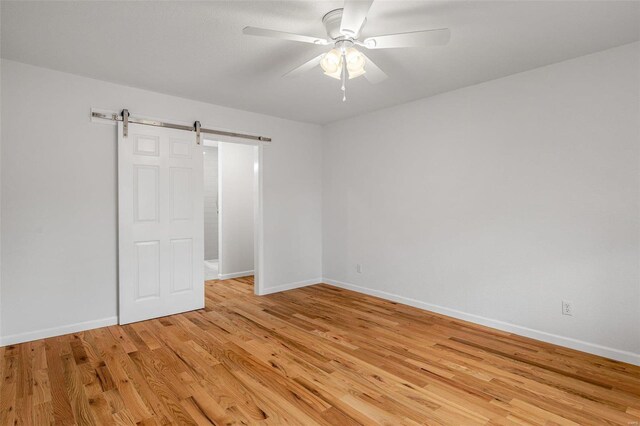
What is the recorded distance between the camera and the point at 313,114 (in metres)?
4.65

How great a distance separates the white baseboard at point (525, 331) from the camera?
2.66m

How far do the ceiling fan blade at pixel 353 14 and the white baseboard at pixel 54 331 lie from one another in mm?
3487

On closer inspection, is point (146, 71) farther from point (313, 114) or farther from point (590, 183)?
point (590, 183)

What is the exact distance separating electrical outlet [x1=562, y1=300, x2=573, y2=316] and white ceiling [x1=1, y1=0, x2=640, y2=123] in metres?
2.10

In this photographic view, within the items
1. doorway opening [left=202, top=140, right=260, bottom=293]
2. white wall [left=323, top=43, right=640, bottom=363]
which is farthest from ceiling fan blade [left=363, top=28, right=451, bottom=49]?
doorway opening [left=202, top=140, right=260, bottom=293]

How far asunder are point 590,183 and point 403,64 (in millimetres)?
1863

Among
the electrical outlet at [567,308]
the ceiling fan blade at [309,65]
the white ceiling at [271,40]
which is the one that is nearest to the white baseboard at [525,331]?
the electrical outlet at [567,308]

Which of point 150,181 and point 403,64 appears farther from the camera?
point 150,181

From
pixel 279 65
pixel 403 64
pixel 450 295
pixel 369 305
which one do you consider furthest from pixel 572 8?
pixel 369 305

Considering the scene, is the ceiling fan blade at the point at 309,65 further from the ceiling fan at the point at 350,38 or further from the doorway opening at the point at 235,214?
the doorway opening at the point at 235,214

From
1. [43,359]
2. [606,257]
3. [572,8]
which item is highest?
[572,8]

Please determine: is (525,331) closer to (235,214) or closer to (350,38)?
(350,38)

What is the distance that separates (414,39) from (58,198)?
3.37 meters

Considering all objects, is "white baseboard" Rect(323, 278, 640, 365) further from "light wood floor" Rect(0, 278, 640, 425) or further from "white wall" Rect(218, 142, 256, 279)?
"white wall" Rect(218, 142, 256, 279)
